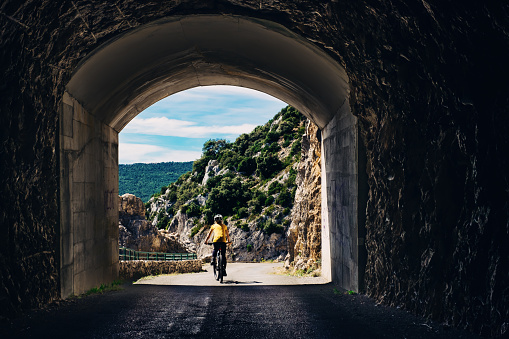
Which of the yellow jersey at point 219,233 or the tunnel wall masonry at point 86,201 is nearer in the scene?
the tunnel wall masonry at point 86,201

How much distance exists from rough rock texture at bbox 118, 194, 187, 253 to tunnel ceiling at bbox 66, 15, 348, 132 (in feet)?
64.5

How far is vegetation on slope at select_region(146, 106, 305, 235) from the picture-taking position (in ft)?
216

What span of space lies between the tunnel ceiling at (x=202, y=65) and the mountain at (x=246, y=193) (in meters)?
42.6

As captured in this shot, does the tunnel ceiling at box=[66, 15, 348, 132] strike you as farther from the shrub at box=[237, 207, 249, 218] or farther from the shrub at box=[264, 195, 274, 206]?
the shrub at box=[264, 195, 274, 206]

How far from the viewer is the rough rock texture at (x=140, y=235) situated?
31.6m

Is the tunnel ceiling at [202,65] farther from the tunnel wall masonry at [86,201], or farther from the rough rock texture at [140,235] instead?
the rough rock texture at [140,235]

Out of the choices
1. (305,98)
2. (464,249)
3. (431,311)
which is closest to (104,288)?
(305,98)

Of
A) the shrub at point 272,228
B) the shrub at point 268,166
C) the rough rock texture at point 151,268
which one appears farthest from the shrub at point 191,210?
the rough rock texture at point 151,268

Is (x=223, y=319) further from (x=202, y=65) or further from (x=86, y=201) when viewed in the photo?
(x=202, y=65)

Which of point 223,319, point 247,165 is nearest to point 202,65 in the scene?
point 223,319

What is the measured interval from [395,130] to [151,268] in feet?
43.9

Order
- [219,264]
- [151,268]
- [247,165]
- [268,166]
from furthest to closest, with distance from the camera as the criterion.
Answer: [247,165] → [268,166] → [151,268] → [219,264]

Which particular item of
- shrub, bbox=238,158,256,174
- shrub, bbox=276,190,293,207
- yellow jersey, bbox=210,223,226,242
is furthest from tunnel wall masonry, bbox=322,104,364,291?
shrub, bbox=238,158,256,174

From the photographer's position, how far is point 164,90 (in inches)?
513
